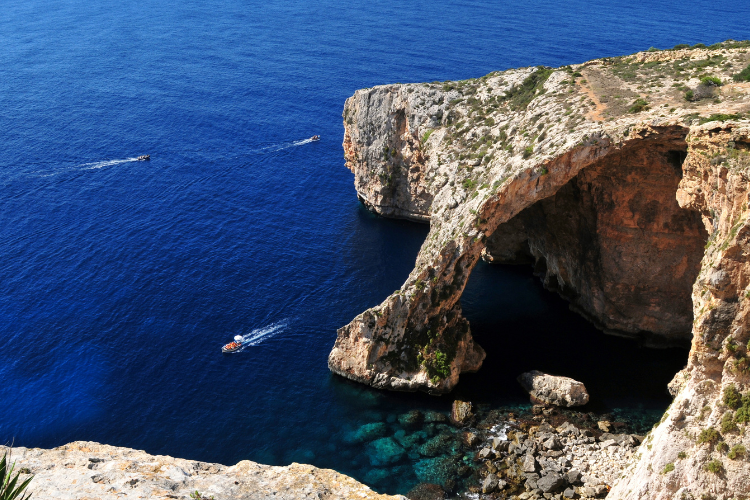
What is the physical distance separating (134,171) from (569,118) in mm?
77385

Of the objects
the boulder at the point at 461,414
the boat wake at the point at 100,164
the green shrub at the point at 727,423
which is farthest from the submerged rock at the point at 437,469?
the boat wake at the point at 100,164

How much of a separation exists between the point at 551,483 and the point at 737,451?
46.9ft

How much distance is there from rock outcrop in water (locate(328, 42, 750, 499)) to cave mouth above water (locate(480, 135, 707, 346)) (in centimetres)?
14

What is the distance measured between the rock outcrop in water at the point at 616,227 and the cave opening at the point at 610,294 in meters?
0.18

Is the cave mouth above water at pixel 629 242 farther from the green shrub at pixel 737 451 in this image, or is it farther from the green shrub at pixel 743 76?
the green shrub at pixel 737 451

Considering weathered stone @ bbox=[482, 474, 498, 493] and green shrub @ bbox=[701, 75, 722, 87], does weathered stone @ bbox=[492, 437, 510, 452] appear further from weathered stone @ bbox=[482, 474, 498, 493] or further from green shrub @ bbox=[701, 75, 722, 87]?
green shrub @ bbox=[701, 75, 722, 87]

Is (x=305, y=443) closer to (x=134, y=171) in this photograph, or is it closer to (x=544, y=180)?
(x=544, y=180)

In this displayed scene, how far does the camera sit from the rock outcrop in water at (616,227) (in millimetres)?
42562

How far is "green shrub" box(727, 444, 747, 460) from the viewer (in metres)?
40.4

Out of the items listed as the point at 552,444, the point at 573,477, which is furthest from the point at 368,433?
the point at 573,477

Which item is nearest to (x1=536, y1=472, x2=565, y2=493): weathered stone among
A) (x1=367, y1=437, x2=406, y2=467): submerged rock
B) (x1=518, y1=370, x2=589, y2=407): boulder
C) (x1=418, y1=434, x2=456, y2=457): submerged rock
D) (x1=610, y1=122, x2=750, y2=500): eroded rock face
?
(x1=610, y1=122, x2=750, y2=500): eroded rock face

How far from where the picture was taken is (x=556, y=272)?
7650 centimetres

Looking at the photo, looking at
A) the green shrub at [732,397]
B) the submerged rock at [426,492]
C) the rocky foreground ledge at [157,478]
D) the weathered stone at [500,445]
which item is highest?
the green shrub at [732,397]

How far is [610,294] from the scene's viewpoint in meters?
69.2
